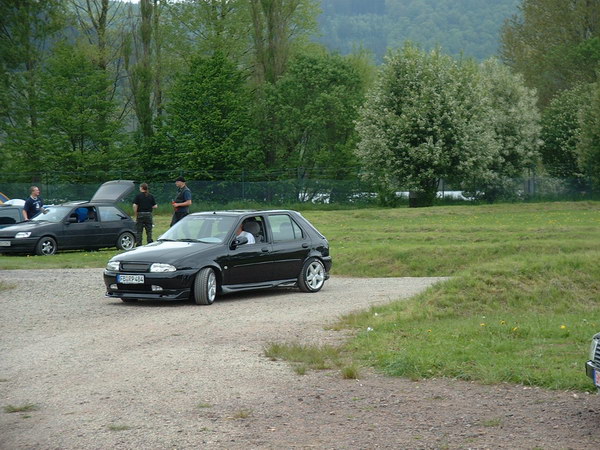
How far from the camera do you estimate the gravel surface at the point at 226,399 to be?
7.27 metres

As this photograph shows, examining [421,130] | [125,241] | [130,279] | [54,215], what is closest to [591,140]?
[421,130]

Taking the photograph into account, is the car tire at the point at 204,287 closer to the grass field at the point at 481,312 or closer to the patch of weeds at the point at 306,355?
the grass field at the point at 481,312

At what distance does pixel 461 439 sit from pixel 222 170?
178ft

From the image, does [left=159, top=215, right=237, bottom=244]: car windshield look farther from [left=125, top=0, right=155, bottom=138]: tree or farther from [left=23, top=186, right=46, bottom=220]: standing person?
[left=125, top=0, right=155, bottom=138]: tree

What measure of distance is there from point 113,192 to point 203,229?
17053mm

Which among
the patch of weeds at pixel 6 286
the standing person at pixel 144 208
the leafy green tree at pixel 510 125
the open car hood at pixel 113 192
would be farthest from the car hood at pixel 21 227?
the leafy green tree at pixel 510 125

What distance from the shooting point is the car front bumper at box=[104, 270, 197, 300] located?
15.4 m

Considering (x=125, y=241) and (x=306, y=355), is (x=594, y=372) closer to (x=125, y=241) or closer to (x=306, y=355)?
(x=306, y=355)

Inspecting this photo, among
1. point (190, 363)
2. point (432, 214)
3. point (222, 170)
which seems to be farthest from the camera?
point (222, 170)

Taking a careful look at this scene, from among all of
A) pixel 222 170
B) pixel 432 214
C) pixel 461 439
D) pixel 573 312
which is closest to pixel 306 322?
pixel 573 312

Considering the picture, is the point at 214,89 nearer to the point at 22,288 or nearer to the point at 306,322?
the point at 22,288

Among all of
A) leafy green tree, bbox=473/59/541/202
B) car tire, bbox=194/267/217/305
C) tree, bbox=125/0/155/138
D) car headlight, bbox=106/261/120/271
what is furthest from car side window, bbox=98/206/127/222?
leafy green tree, bbox=473/59/541/202

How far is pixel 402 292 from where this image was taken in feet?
57.1

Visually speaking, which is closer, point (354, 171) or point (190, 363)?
point (190, 363)
